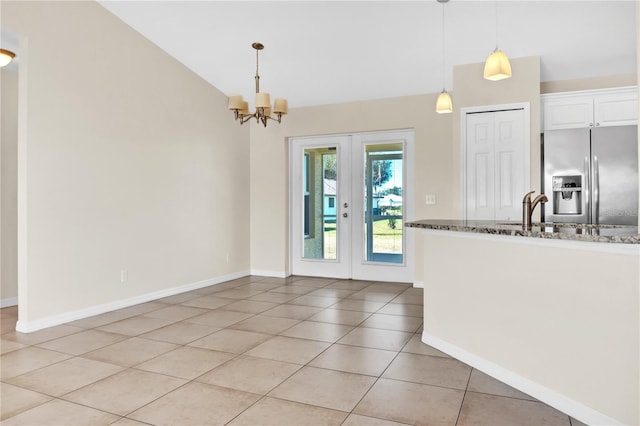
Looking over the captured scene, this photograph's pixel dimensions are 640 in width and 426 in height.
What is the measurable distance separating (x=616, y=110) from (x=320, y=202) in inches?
149

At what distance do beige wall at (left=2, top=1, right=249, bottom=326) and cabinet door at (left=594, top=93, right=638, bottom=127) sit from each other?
15.0 ft

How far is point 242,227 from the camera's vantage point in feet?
22.1

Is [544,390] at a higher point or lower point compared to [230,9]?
lower

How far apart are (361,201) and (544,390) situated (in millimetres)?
4107

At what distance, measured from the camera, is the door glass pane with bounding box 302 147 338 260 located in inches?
259

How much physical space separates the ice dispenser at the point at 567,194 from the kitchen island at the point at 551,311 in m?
1.86

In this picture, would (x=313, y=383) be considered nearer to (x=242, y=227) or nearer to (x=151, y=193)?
(x=151, y=193)

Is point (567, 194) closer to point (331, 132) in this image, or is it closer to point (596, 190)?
point (596, 190)

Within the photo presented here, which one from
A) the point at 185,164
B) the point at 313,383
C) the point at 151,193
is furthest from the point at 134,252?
the point at 313,383

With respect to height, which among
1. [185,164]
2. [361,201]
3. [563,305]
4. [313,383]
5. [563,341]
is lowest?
[313,383]

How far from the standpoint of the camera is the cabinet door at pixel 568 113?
450cm

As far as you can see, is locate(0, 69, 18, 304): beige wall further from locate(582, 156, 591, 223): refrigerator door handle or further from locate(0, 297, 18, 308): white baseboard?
locate(582, 156, 591, 223): refrigerator door handle

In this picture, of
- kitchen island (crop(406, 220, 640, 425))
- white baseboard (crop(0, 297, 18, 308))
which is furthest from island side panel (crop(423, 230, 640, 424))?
white baseboard (crop(0, 297, 18, 308))

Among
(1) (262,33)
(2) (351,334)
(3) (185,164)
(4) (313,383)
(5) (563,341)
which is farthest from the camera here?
(3) (185,164)
